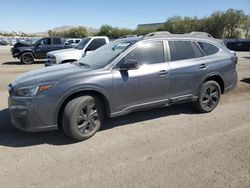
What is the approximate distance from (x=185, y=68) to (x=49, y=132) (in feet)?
9.78

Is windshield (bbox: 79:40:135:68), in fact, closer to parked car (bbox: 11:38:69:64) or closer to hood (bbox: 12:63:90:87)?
hood (bbox: 12:63:90:87)

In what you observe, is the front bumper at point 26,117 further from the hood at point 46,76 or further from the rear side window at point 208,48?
the rear side window at point 208,48

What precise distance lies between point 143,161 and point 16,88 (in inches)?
94.5

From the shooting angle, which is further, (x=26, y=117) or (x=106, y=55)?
(x=106, y=55)

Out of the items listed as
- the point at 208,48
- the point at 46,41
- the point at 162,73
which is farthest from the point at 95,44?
the point at 46,41

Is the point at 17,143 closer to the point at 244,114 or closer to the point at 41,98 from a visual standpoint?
the point at 41,98

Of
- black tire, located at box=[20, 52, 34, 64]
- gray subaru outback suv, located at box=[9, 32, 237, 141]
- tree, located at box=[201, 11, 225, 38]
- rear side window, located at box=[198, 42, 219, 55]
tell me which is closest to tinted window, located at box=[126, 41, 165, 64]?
gray subaru outback suv, located at box=[9, 32, 237, 141]

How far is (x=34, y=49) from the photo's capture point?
18.3 meters

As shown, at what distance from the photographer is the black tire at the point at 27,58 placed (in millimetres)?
18000

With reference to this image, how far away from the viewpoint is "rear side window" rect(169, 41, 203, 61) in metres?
5.54

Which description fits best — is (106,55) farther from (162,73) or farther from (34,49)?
(34,49)

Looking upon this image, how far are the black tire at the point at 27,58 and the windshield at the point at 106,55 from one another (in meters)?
13.6

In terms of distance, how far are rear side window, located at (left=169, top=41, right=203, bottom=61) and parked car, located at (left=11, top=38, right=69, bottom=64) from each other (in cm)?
1445

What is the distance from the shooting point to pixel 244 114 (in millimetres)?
5961
